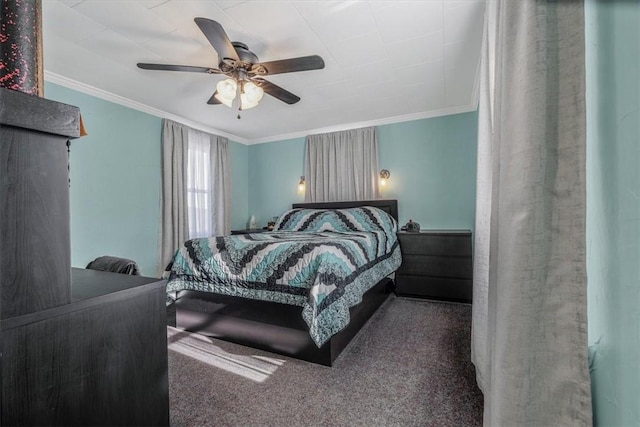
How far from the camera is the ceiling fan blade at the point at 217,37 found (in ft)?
5.08

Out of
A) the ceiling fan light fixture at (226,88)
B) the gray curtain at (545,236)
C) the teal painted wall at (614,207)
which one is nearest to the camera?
the teal painted wall at (614,207)

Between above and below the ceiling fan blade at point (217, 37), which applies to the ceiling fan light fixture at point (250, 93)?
below

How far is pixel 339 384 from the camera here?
1632 mm

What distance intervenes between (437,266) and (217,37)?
292cm

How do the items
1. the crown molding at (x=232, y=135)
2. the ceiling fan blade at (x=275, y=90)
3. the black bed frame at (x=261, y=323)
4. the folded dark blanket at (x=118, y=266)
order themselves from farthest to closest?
the crown molding at (x=232, y=135)
the ceiling fan blade at (x=275, y=90)
the black bed frame at (x=261, y=323)
the folded dark blanket at (x=118, y=266)

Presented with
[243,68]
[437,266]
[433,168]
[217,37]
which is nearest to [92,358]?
[217,37]

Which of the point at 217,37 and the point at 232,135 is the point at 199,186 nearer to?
the point at 232,135

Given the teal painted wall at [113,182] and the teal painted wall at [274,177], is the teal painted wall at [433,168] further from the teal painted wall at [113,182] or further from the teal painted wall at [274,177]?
the teal painted wall at [113,182]

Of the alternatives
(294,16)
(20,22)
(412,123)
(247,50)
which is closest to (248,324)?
(20,22)

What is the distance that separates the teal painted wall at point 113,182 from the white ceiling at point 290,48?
19 cm

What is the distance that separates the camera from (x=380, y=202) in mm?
3910

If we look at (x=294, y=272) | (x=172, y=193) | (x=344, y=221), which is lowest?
(x=294, y=272)

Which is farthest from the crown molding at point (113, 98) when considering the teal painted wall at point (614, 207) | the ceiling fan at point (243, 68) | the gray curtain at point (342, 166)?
the teal painted wall at point (614, 207)

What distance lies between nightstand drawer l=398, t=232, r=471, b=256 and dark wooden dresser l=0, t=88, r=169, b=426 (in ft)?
9.46
